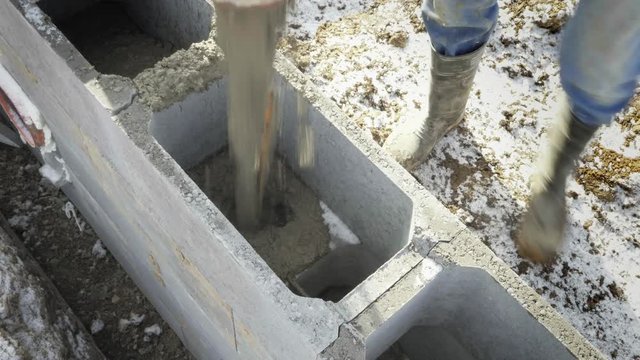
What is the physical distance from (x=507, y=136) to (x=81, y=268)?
5.76ft

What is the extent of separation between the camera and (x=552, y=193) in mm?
2350

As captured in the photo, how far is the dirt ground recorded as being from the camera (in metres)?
2.51

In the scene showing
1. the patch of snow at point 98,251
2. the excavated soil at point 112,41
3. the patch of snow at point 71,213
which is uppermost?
the excavated soil at point 112,41

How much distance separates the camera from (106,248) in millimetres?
2705

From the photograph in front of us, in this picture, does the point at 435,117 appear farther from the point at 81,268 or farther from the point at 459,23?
the point at 81,268

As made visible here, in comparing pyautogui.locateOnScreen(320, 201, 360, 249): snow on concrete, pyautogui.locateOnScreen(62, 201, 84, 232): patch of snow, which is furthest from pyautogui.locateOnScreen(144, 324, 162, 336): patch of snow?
pyautogui.locateOnScreen(320, 201, 360, 249): snow on concrete

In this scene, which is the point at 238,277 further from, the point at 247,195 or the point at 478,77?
the point at 478,77

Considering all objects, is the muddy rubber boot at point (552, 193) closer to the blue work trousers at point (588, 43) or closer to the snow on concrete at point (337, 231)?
the blue work trousers at point (588, 43)

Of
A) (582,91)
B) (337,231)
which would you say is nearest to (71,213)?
(337,231)

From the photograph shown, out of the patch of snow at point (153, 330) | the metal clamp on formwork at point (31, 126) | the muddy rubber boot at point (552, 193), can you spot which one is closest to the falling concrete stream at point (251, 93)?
the patch of snow at point (153, 330)

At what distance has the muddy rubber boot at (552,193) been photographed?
7.23ft

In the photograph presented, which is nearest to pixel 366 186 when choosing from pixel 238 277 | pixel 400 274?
pixel 400 274

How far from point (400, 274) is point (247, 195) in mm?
682

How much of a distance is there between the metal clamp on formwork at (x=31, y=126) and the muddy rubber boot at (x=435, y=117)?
Answer: 1.27 metres
